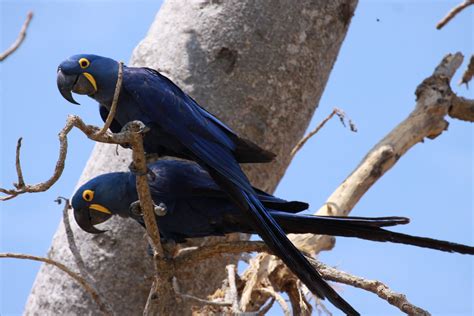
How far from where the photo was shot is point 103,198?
2.73m

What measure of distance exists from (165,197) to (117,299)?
0.51 meters

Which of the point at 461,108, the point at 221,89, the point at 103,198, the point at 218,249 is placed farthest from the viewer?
the point at 461,108

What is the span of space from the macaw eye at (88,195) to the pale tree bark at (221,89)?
0.30 metres

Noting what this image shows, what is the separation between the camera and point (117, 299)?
117 inches

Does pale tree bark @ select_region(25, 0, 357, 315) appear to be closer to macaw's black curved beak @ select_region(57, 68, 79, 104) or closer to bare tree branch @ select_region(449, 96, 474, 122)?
macaw's black curved beak @ select_region(57, 68, 79, 104)

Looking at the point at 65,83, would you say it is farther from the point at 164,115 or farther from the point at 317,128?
the point at 317,128

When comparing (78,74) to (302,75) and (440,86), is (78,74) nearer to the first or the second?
(302,75)

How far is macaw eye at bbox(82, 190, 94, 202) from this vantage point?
274cm

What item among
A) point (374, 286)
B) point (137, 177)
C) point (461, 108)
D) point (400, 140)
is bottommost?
point (374, 286)

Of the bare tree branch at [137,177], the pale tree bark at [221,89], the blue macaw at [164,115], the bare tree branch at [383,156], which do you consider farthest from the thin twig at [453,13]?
the bare tree branch at [137,177]

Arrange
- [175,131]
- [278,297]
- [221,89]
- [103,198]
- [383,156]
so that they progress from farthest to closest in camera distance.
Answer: [383,156] → [221,89] → [278,297] → [103,198] → [175,131]

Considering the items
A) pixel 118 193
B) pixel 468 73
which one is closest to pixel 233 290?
pixel 118 193

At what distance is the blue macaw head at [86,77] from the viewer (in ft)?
8.62

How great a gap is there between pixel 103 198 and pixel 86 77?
0.41 metres
